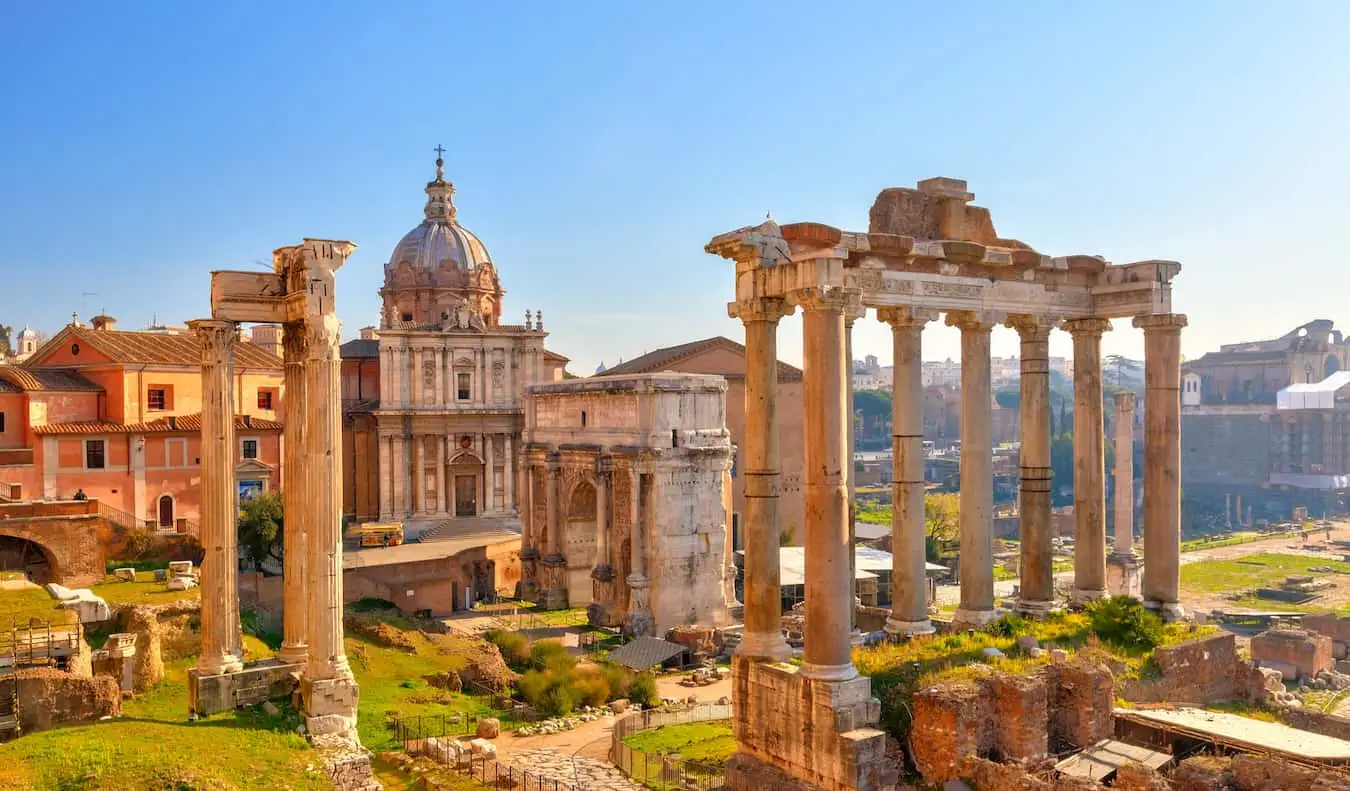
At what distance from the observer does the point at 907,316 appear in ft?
51.9

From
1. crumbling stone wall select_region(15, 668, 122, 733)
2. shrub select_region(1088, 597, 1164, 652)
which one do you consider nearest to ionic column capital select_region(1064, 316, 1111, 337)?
shrub select_region(1088, 597, 1164, 652)

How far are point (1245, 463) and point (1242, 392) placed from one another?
8.71 m

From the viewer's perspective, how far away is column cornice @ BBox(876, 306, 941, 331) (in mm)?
15797

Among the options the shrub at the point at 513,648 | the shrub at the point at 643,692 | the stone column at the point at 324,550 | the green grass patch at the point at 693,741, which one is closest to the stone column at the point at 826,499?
the green grass patch at the point at 693,741

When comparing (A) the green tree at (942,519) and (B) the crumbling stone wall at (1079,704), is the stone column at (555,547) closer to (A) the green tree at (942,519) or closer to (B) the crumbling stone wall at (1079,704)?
(A) the green tree at (942,519)

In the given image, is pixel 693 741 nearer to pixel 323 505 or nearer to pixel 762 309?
pixel 323 505

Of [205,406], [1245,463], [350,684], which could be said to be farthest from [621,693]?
[1245,463]

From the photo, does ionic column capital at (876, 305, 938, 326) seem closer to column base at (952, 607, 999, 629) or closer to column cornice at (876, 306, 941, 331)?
column cornice at (876, 306, 941, 331)

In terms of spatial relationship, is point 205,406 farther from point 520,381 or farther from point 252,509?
point 520,381

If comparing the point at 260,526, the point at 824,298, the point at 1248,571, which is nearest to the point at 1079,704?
the point at 824,298

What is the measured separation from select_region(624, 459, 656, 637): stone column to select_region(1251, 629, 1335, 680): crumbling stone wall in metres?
19.1

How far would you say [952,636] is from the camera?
15891mm

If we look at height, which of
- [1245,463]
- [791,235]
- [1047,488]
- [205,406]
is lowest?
[1245,463]

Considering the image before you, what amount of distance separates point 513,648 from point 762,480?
15952mm
